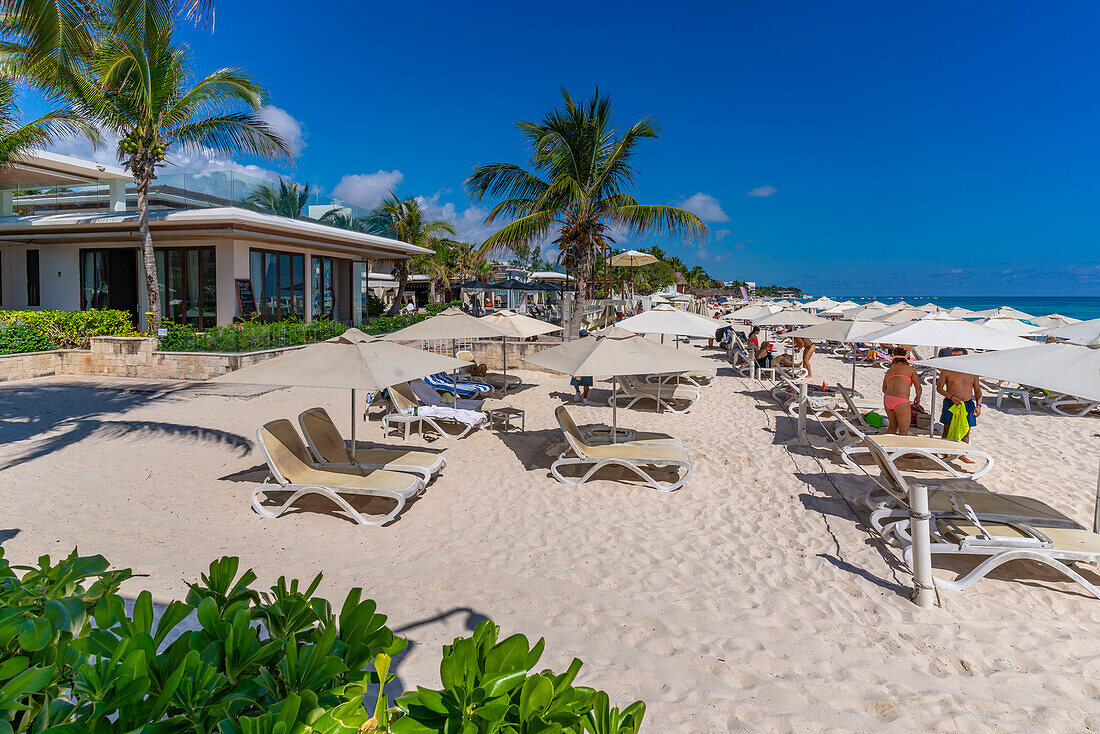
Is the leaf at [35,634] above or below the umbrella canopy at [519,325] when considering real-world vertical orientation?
below

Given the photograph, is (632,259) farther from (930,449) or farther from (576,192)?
(930,449)

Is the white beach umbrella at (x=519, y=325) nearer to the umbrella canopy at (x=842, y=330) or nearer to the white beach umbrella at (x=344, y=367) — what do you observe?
the white beach umbrella at (x=344, y=367)

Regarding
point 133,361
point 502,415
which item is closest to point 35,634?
point 502,415

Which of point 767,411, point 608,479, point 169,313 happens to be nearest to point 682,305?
point 767,411

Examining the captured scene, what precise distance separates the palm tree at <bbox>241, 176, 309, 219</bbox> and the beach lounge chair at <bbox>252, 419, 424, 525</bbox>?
2942cm

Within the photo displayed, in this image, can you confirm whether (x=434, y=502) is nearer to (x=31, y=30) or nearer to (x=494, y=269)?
(x=31, y=30)

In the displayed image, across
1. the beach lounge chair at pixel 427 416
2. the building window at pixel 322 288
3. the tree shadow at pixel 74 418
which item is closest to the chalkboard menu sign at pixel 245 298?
the building window at pixel 322 288

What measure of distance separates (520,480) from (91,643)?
5.54m

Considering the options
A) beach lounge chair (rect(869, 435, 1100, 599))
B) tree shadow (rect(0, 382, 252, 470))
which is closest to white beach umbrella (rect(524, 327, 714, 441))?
beach lounge chair (rect(869, 435, 1100, 599))

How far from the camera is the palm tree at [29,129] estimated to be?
13.4 metres

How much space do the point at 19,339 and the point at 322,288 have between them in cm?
1006

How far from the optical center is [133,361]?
43.4 feet

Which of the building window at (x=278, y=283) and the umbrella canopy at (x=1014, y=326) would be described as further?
the building window at (x=278, y=283)

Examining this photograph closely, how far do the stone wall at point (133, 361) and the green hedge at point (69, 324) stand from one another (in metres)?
0.39
